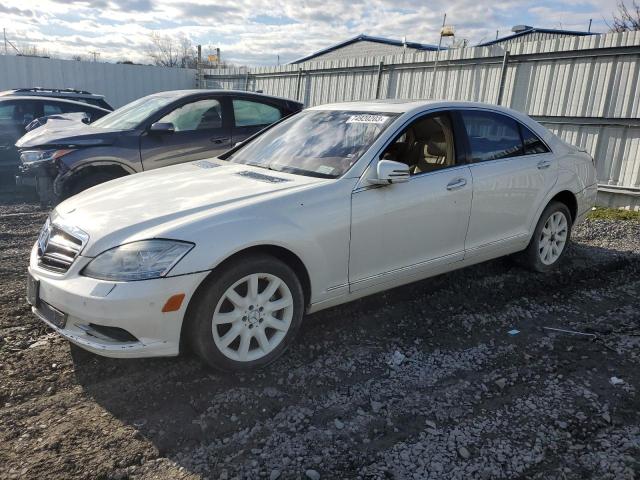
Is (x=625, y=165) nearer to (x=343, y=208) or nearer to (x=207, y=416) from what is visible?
(x=343, y=208)

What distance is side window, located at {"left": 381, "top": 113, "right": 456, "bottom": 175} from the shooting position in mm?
4255

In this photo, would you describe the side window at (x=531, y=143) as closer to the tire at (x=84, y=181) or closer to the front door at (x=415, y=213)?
the front door at (x=415, y=213)

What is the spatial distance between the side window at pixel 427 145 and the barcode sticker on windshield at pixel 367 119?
213mm

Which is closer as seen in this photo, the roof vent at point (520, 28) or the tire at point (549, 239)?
the tire at point (549, 239)

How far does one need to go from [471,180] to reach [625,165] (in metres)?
5.53

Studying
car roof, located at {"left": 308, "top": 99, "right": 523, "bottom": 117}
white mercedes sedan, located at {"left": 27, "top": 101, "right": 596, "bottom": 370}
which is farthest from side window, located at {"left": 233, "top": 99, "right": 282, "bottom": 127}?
car roof, located at {"left": 308, "top": 99, "right": 523, "bottom": 117}

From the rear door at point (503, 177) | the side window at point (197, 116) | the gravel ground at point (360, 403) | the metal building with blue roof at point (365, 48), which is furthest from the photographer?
the metal building with blue roof at point (365, 48)

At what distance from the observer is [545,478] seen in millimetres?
2484

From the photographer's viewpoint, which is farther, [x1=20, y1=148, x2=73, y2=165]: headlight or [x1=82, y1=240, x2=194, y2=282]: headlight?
[x1=20, y1=148, x2=73, y2=165]: headlight

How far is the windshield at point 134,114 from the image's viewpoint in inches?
268

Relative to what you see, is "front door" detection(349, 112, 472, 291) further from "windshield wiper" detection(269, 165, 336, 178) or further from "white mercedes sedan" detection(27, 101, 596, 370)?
"windshield wiper" detection(269, 165, 336, 178)

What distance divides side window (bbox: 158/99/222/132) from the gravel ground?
10.7ft

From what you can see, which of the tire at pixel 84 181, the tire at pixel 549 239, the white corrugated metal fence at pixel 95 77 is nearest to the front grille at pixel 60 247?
the tire at pixel 84 181

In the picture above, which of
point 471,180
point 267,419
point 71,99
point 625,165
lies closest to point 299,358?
point 267,419
